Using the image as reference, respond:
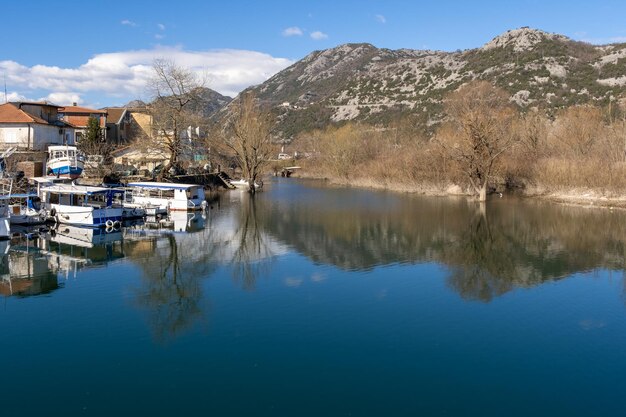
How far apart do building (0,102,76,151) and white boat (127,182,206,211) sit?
44.4 feet

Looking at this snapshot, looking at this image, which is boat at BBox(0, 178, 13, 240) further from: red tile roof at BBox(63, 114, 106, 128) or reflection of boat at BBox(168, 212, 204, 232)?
red tile roof at BBox(63, 114, 106, 128)

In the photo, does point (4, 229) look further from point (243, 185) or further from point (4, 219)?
point (243, 185)

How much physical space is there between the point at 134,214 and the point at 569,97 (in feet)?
230

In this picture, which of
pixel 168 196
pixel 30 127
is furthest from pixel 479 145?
pixel 30 127

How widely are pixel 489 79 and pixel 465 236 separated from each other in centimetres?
7393

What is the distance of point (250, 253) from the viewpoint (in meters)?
26.5

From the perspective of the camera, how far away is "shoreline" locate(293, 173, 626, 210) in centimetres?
4247

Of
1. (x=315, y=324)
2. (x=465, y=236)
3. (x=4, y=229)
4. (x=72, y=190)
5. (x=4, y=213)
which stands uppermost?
(x=72, y=190)

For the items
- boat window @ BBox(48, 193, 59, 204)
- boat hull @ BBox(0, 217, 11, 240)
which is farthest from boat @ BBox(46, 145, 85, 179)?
boat hull @ BBox(0, 217, 11, 240)

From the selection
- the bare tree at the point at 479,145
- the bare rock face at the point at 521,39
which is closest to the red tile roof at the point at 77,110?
the bare tree at the point at 479,145

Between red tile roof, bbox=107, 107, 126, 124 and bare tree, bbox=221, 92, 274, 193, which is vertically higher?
red tile roof, bbox=107, 107, 126, 124

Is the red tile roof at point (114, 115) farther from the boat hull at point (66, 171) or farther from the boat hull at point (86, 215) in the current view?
the boat hull at point (86, 215)

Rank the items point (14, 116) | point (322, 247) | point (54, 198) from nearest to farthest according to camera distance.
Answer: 1. point (322, 247)
2. point (54, 198)
3. point (14, 116)

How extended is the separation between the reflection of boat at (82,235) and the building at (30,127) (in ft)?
60.9
